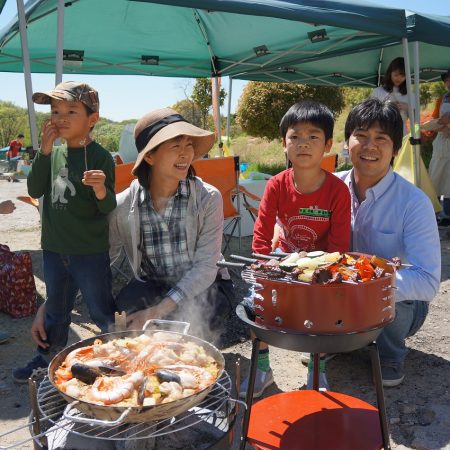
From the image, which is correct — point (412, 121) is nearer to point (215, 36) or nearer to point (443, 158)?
point (443, 158)

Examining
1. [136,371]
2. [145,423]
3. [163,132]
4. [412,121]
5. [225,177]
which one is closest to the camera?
→ [136,371]

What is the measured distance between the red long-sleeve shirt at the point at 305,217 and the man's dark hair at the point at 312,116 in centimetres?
27

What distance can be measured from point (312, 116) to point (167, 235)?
1029 millimetres

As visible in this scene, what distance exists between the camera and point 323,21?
4656mm

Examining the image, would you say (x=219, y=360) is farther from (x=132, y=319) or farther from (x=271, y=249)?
(x=271, y=249)

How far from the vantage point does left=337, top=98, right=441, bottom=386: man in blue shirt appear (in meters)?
2.49

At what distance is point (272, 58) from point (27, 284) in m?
5.62

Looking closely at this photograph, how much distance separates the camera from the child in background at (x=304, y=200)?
2566mm

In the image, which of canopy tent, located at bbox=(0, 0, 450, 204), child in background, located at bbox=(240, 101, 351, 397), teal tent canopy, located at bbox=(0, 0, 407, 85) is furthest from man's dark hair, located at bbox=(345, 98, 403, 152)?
teal tent canopy, located at bbox=(0, 0, 407, 85)

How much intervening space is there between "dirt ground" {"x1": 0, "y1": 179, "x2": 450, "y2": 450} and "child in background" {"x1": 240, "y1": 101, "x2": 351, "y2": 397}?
0.31 meters

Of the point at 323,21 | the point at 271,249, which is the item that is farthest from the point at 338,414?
the point at 323,21

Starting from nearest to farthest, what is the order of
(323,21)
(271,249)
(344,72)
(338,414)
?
(338,414) < (271,249) < (323,21) < (344,72)

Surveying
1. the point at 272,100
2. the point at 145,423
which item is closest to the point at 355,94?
the point at 272,100

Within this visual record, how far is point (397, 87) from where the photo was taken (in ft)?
21.7
